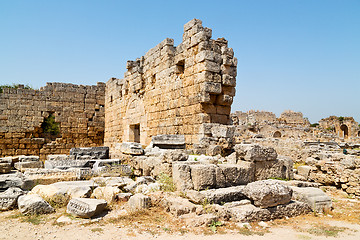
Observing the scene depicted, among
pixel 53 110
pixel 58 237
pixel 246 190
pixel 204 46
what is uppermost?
pixel 204 46

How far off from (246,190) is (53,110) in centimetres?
1479

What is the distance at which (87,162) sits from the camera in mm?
6871

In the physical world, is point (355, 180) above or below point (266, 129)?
below

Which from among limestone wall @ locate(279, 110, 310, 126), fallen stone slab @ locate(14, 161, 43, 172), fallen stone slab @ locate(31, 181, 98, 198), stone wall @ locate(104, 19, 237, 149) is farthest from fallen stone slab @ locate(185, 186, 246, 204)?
limestone wall @ locate(279, 110, 310, 126)

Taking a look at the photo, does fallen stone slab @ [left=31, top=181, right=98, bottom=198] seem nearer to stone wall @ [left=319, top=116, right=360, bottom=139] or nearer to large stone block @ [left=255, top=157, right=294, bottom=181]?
large stone block @ [left=255, top=157, right=294, bottom=181]

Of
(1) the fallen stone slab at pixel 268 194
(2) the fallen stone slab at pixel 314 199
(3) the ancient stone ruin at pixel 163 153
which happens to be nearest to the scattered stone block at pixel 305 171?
(3) the ancient stone ruin at pixel 163 153

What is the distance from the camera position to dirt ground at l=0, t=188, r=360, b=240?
332 cm

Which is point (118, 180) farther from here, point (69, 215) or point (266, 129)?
point (266, 129)

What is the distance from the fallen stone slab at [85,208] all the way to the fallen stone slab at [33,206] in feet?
1.20

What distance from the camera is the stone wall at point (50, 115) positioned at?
50.2 ft

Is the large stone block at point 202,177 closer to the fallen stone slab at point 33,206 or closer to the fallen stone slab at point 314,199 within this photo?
the fallen stone slab at point 314,199

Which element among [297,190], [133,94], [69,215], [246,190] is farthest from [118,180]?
[133,94]

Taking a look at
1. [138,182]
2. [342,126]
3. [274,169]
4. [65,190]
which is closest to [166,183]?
[138,182]

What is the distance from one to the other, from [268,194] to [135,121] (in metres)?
9.13
